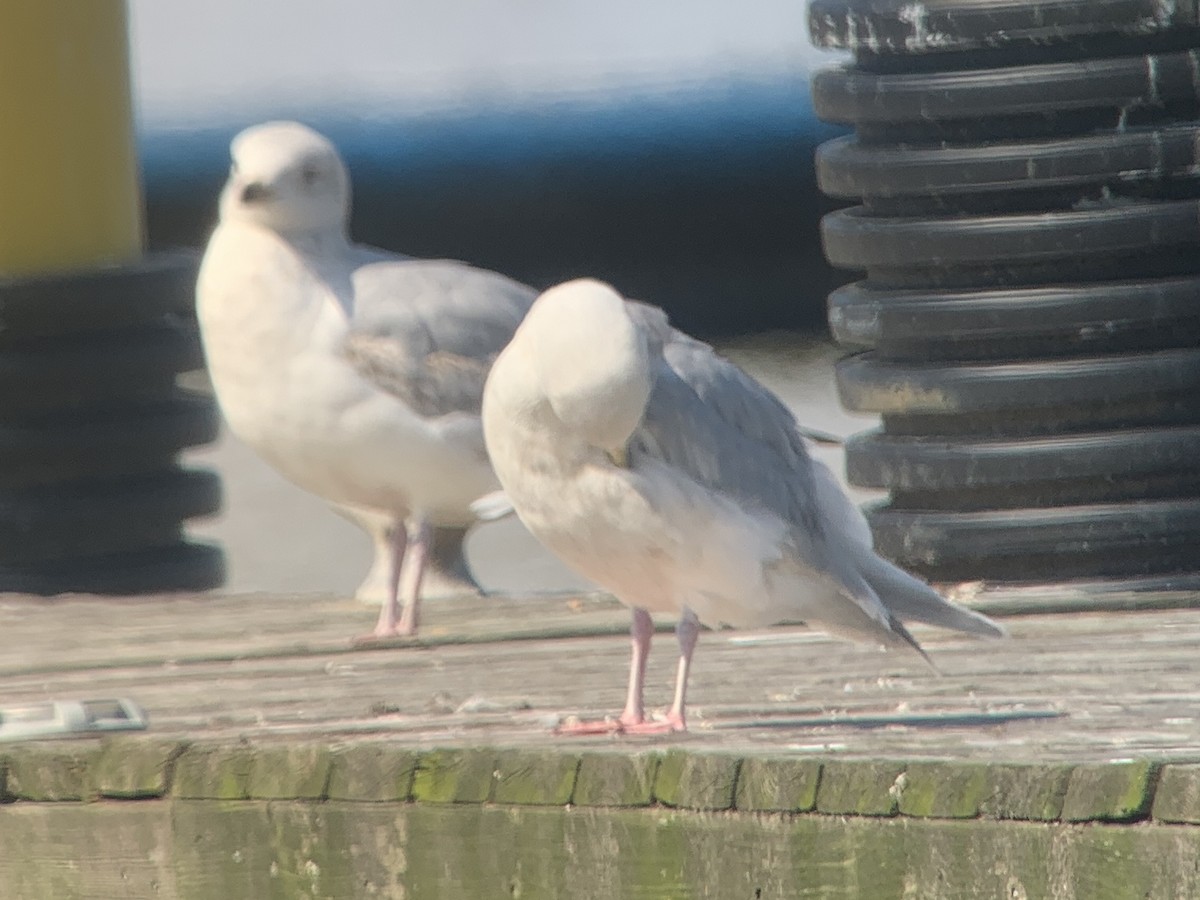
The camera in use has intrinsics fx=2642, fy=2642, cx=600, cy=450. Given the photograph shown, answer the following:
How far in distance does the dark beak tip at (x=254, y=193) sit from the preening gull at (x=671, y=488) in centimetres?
149

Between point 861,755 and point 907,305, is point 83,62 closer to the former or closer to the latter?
point 907,305

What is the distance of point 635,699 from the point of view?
3.63m

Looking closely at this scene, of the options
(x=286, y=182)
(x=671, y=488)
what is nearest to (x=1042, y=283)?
(x=286, y=182)

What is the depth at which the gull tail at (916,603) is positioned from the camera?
3949mm

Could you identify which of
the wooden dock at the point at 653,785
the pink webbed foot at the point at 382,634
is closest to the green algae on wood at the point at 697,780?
the wooden dock at the point at 653,785

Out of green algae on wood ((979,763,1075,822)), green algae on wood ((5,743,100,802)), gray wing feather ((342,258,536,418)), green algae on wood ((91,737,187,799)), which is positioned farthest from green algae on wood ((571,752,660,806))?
gray wing feather ((342,258,536,418))

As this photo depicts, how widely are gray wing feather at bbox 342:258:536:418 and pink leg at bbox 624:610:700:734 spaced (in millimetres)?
1336

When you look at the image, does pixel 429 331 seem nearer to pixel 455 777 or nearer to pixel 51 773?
pixel 51 773

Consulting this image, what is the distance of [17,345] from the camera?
599 cm

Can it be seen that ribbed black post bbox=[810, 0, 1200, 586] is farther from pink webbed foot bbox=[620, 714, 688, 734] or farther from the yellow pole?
the yellow pole

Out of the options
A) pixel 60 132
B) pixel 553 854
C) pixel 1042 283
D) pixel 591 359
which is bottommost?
pixel 553 854

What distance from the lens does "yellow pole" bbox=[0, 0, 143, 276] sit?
6102mm

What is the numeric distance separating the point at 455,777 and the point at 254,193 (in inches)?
86.0

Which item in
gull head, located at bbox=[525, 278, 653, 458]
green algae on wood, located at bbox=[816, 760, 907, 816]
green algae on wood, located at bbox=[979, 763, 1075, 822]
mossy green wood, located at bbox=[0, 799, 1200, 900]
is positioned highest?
gull head, located at bbox=[525, 278, 653, 458]
